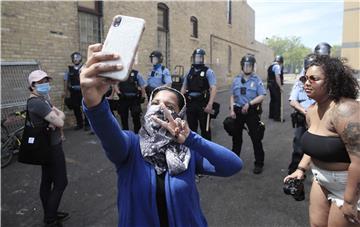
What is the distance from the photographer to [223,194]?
15.7 feet

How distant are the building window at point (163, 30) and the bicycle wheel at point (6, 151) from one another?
316 inches

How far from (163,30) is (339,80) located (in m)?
11.5

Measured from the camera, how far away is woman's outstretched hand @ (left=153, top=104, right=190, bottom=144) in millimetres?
1805

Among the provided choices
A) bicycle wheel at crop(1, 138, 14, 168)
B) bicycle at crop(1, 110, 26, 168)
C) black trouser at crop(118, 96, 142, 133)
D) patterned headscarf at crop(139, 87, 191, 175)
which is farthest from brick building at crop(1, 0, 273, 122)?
patterned headscarf at crop(139, 87, 191, 175)

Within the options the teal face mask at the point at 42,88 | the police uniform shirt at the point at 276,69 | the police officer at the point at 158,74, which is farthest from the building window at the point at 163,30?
the teal face mask at the point at 42,88

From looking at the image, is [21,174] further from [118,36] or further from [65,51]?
[118,36]

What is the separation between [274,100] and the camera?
33.6 feet

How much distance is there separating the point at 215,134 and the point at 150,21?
18.9ft

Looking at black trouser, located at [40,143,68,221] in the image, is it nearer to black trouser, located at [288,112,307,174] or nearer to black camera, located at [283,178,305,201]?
black camera, located at [283,178,305,201]

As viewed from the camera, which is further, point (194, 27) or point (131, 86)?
point (194, 27)

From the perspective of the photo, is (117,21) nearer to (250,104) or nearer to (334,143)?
(334,143)

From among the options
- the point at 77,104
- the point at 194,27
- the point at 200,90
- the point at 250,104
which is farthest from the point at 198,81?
the point at 194,27

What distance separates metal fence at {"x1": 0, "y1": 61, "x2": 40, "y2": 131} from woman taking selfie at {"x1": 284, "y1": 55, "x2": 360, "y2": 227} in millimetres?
5818

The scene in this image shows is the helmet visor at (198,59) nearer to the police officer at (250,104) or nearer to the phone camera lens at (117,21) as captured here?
the police officer at (250,104)
